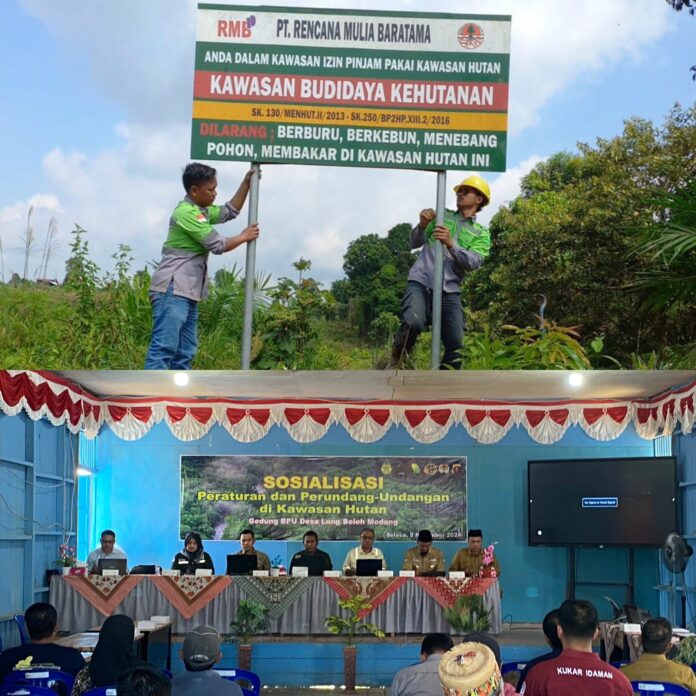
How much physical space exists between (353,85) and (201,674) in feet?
17.5

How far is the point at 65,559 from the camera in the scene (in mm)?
10289

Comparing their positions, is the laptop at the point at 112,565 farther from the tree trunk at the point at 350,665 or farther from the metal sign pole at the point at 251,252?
the metal sign pole at the point at 251,252

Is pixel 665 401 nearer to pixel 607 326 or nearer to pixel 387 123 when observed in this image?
pixel 387 123

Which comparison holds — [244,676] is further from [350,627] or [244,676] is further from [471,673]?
[471,673]

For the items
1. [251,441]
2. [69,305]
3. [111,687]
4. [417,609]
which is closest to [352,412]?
[251,441]

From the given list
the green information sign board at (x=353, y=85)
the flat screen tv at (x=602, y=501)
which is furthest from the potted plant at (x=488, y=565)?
the green information sign board at (x=353, y=85)

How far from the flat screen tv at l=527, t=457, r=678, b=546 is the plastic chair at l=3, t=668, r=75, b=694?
6.38 metres

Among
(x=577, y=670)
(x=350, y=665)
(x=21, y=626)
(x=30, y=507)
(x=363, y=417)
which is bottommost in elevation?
(x=350, y=665)

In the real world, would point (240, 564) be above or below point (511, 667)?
above

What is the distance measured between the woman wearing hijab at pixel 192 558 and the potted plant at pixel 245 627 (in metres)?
1.19

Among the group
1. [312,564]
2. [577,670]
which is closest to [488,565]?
[312,564]

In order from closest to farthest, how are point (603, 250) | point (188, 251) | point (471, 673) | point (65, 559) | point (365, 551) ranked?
point (471, 673) → point (188, 251) → point (65, 559) → point (365, 551) → point (603, 250)

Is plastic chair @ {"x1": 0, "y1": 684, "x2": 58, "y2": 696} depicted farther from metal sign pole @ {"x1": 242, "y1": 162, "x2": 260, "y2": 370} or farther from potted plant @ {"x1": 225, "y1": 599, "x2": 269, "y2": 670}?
potted plant @ {"x1": 225, "y1": 599, "x2": 269, "y2": 670}

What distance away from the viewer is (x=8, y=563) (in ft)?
29.5
